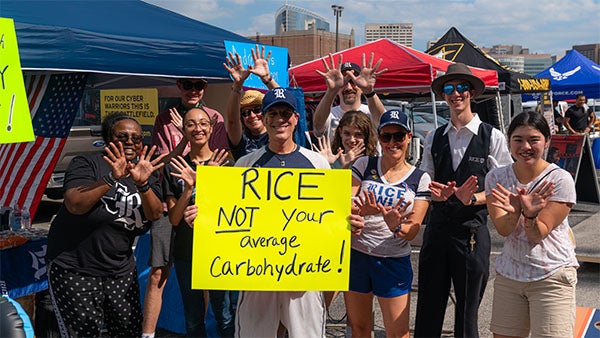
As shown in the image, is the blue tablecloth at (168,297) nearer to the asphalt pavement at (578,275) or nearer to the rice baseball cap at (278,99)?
the asphalt pavement at (578,275)

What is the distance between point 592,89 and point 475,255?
1405cm

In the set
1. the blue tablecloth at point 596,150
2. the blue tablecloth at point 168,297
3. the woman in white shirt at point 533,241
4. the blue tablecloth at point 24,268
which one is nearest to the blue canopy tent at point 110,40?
the blue tablecloth at point 24,268

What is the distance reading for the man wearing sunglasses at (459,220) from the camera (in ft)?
12.3

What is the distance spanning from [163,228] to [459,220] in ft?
6.46

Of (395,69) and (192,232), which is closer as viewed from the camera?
(192,232)

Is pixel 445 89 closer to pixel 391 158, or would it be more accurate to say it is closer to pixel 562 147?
pixel 391 158

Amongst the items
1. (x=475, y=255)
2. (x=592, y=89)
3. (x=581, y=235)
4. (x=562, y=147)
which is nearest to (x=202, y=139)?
(x=475, y=255)

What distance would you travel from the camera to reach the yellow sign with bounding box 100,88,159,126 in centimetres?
623

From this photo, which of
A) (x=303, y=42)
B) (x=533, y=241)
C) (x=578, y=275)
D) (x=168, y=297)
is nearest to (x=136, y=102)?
(x=168, y=297)

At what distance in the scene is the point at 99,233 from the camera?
334 centimetres

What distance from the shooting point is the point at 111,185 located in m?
3.20

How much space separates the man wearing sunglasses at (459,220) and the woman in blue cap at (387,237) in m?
0.28

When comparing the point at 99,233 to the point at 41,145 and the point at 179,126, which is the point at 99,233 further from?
the point at 41,145

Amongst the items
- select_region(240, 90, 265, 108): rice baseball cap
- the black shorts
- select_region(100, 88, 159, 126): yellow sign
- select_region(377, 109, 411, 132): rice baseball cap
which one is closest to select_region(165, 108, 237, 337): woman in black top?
the black shorts
